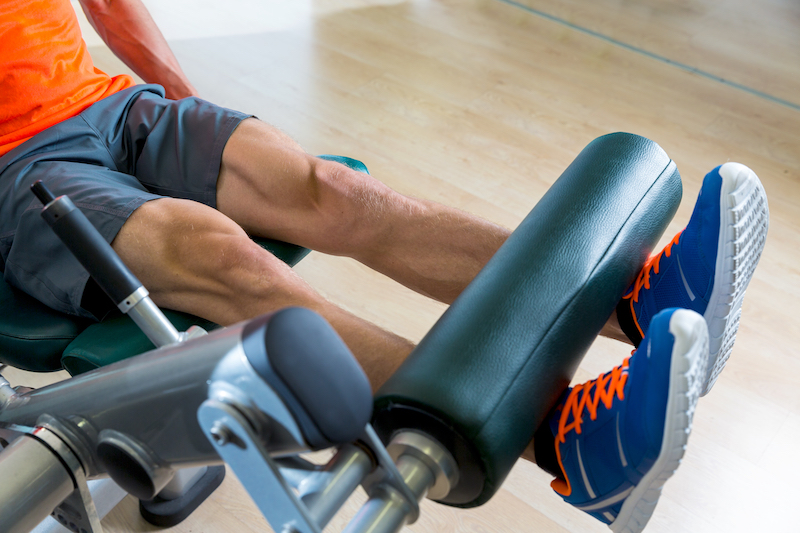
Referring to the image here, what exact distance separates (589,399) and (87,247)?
1.50 ft

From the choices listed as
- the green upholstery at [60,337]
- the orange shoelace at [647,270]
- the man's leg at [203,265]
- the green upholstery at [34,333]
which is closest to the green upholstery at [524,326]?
the orange shoelace at [647,270]

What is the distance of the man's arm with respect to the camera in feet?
4.23

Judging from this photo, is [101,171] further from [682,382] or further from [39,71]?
[682,382]

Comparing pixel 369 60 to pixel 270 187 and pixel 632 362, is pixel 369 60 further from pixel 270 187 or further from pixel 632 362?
pixel 632 362

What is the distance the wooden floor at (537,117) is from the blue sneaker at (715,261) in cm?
54

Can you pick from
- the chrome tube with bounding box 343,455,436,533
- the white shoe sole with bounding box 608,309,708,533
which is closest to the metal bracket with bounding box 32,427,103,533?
the chrome tube with bounding box 343,455,436,533

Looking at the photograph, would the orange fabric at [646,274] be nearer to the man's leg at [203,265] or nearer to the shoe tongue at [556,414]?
the shoe tongue at [556,414]

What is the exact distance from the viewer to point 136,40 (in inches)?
50.6

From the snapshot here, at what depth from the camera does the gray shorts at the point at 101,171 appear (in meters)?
0.89

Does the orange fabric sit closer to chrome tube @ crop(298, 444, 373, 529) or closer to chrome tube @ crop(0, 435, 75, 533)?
chrome tube @ crop(298, 444, 373, 529)

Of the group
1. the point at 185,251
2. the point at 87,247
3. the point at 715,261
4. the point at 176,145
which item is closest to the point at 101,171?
the point at 176,145

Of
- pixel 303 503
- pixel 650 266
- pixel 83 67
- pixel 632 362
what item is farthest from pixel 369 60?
pixel 303 503

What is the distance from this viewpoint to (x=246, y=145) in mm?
1057

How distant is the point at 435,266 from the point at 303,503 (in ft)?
1.98
